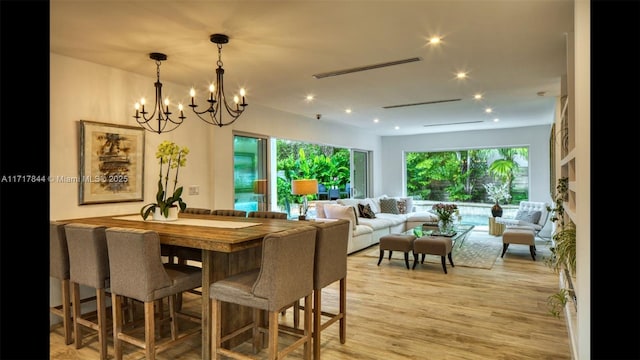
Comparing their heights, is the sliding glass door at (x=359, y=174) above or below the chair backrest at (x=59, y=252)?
above

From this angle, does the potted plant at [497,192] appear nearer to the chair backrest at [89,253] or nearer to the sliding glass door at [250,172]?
the sliding glass door at [250,172]

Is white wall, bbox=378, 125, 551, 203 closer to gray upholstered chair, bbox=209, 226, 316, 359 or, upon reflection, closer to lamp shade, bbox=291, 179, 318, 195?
lamp shade, bbox=291, 179, 318, 195

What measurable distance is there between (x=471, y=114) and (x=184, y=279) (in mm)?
5899

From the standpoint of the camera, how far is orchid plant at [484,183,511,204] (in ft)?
29.6

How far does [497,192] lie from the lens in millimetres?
9117

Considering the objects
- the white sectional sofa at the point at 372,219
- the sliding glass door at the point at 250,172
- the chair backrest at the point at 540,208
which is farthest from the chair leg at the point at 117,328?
the chair backrest at the point at 540,208

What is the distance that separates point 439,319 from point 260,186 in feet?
11.3

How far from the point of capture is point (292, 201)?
8.50 metres

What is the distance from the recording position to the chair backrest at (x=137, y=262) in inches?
94.1

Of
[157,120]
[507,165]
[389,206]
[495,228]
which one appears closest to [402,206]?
[389,206]

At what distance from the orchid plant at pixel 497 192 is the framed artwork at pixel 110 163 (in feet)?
26.1

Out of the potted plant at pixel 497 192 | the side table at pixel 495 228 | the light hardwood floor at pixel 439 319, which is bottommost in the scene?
the light hardwood floor at pixel 439 319
